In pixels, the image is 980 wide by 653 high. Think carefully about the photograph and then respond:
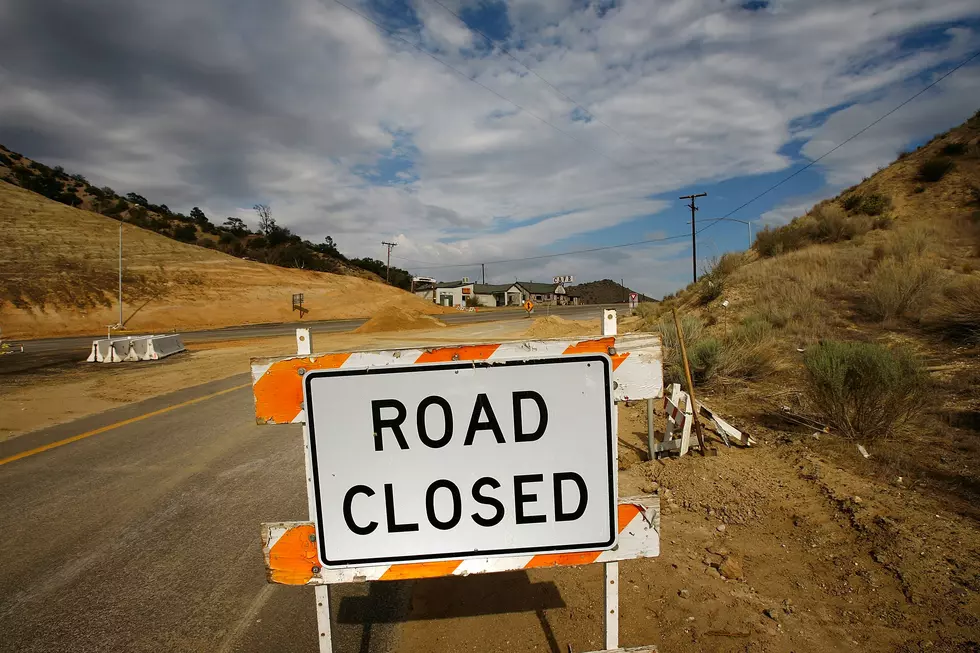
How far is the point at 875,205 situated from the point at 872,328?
1887cm

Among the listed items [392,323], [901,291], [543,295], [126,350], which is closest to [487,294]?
[543,295]

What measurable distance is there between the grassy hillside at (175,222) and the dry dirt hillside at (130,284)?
16.2m

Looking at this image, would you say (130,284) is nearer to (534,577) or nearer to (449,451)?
(534,577)

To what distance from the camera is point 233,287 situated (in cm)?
5225

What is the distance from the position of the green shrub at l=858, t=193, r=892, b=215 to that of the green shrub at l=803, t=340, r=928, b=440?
24438 millimetres

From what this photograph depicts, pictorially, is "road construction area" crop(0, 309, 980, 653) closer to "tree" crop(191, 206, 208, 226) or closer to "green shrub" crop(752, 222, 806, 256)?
"green shrub" crop(752, 222, 806, 256)

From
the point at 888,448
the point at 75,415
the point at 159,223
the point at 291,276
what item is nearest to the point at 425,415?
the point at 888,448

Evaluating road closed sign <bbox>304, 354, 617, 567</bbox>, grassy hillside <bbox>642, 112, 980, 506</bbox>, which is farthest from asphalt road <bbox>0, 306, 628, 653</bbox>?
grassy hillside <bbox>642, 112, 980, 506</bbox>

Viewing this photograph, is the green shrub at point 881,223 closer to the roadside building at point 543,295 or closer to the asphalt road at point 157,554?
the asphalt road at point 157,554

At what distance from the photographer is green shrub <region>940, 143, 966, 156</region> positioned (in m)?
28.7

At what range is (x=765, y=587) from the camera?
124 inches

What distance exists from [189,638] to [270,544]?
1.32 meters

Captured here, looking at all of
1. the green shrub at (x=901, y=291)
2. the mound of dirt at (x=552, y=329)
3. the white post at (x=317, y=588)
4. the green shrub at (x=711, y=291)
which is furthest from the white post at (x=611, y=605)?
the mound of dirt at (x=552, y=329)

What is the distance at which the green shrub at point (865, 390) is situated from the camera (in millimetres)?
5598
